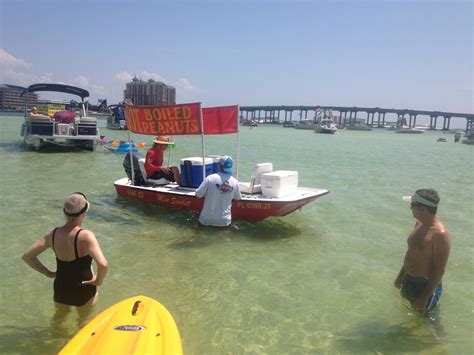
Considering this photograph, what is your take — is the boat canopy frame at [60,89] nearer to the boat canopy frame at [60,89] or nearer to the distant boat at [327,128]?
the boat canopy frame at [60,89]

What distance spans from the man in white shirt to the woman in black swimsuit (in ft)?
13.0

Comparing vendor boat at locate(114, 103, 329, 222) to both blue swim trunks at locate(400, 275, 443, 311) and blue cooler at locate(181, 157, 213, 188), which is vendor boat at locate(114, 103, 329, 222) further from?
blue swim trunks at locate(400, 275, 443, 311)

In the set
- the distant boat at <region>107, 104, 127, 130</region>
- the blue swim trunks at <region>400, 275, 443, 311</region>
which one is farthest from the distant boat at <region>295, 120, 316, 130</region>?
the blue swim trunks at <region>400, 275, 443, 311</region>

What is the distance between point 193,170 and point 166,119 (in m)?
1.40

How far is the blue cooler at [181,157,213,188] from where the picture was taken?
9.84 metres

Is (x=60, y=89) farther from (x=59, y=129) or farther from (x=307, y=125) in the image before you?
(x=307, y=125)

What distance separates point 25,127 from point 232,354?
25.7 metres

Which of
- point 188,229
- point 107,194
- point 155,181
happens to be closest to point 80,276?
point 188,229

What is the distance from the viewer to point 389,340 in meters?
4.96

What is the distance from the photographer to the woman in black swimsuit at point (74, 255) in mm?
3855

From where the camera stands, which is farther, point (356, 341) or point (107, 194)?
point (107, 194)

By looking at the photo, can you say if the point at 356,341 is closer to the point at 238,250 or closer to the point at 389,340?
the point at 389,340

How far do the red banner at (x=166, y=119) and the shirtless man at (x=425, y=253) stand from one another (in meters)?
5.88

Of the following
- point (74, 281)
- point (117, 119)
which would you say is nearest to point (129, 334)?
point (74, 281)
